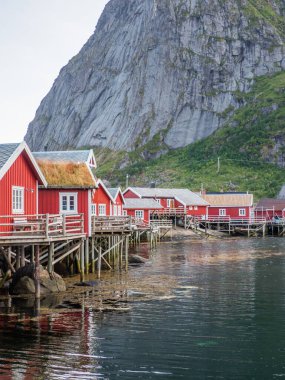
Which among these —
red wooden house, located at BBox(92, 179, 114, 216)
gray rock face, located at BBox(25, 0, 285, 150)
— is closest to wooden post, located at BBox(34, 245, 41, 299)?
red wooden house, located at BBox(92, 179, 114, 216)

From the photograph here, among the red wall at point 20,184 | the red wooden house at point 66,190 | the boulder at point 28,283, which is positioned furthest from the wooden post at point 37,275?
the red wooden house at point 66,190

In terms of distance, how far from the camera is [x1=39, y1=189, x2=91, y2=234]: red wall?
116 ft

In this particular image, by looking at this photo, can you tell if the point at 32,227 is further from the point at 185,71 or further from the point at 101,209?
the point at 185,71

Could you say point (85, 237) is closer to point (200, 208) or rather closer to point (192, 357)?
point (192, 357)

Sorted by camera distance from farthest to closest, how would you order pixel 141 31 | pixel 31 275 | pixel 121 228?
pixel 141 31 → pixel 121 228 → pixel 31 275

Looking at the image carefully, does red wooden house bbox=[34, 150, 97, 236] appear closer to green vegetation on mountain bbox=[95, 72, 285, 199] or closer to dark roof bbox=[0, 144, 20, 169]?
dark roof bbox=[0, 144, 20, 169]

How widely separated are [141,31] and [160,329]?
18667 cm

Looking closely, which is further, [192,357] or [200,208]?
[200,208]

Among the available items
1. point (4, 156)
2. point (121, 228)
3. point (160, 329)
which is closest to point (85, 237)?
point (121, 228)

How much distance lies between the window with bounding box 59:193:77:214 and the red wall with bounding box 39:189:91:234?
0.58 ft

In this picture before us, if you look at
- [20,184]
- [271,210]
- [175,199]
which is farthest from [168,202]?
[20,184]

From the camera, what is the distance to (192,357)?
18609 millimetres

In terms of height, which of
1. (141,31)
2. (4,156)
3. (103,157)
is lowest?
(4,156)

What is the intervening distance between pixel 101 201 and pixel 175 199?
4319 centimetres
